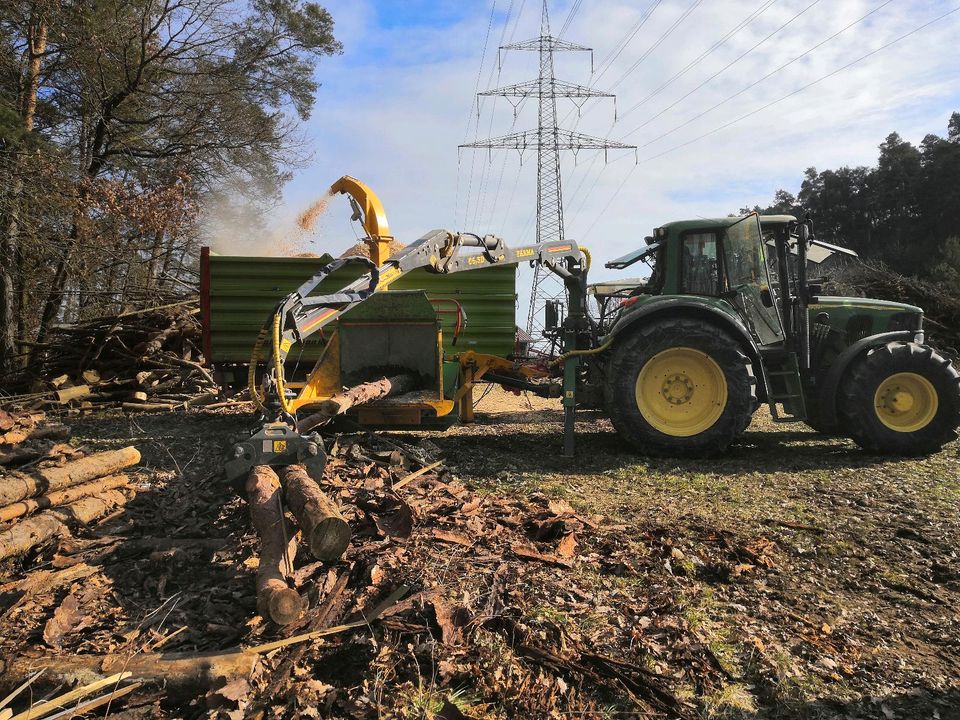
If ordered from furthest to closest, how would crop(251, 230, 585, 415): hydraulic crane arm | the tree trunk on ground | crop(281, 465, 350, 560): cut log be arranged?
crop(251, 230, 585, 415): hydraulic crane arm, the tree trunk on ground, crop(281, 465, 350, 560): cut log

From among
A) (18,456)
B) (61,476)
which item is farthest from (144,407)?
(61,476)

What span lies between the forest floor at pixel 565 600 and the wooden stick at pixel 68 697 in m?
0.12

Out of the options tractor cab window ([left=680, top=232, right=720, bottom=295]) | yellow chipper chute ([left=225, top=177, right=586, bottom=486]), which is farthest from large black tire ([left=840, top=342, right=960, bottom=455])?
yellow chipper chute ([left=225, top=177, right=586, bottom=486])

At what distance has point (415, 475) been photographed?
17.3 ft

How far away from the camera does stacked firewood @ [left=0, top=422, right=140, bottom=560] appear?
12.5 ft

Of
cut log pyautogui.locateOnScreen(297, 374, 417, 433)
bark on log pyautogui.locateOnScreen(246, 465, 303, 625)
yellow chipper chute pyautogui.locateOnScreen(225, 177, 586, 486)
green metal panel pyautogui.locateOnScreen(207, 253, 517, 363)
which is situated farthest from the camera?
green metal panel pyautogui.locateOnScreen(207, 253, 517, 363)

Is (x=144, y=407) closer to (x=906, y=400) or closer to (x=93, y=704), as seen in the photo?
(x=93, y=704)

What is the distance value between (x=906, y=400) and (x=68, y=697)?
23.6ft

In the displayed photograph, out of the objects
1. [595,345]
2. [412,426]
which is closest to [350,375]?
[412,426]

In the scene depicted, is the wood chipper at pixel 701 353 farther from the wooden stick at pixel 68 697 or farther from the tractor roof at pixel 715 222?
the wooden stick at pixel 68 697

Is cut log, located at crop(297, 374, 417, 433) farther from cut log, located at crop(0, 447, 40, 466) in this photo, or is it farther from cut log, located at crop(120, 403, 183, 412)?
cut log, located at crop(120, 403, 183, 412)

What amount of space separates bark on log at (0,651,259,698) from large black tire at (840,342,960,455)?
6.08m

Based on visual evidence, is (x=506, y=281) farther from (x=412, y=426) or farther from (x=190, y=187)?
(x=190, y=187)

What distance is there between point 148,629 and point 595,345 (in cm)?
552
